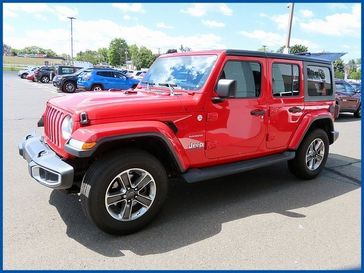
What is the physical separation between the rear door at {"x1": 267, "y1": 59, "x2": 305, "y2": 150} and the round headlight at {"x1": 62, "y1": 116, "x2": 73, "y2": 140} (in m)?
2.69

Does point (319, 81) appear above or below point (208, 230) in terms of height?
above

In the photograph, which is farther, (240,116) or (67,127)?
(240,116)

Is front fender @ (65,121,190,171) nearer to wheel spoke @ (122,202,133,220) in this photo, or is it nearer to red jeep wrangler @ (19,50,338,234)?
red jeep wrangler @ (19,50,338,234)

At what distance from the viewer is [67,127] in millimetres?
3676

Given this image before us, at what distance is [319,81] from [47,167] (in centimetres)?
446

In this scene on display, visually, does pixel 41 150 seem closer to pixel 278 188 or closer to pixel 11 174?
pixel 11 174

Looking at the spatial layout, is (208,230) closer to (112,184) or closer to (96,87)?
(112,184)

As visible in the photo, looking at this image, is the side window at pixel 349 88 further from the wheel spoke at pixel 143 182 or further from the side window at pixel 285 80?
the wheel spoke at pixel 143 182

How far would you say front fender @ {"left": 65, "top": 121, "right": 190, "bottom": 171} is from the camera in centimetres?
331

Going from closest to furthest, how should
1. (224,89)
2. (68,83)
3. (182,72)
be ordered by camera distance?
1. (224,89)
2. (182,72)
3. (68,83)

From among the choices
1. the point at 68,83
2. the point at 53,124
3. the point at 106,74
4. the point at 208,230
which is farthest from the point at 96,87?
the point at 208,230

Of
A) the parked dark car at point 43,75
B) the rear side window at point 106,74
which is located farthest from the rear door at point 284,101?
the parked dark car at point 43,75

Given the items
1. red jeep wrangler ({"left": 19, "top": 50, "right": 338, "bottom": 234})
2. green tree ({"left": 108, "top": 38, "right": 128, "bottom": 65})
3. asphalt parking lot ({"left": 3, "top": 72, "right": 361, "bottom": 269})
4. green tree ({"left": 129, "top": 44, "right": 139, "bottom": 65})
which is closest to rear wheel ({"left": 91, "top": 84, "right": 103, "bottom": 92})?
asphalt parking lot ({"left": 3, "top": 72, "right": 361, "bottom": 269})

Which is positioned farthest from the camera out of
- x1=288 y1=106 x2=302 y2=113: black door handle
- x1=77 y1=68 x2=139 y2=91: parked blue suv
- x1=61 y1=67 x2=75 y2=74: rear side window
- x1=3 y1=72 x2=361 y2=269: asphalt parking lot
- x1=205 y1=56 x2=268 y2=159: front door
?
x1=61 y1=67 x2=75 y2=74: rear side window
